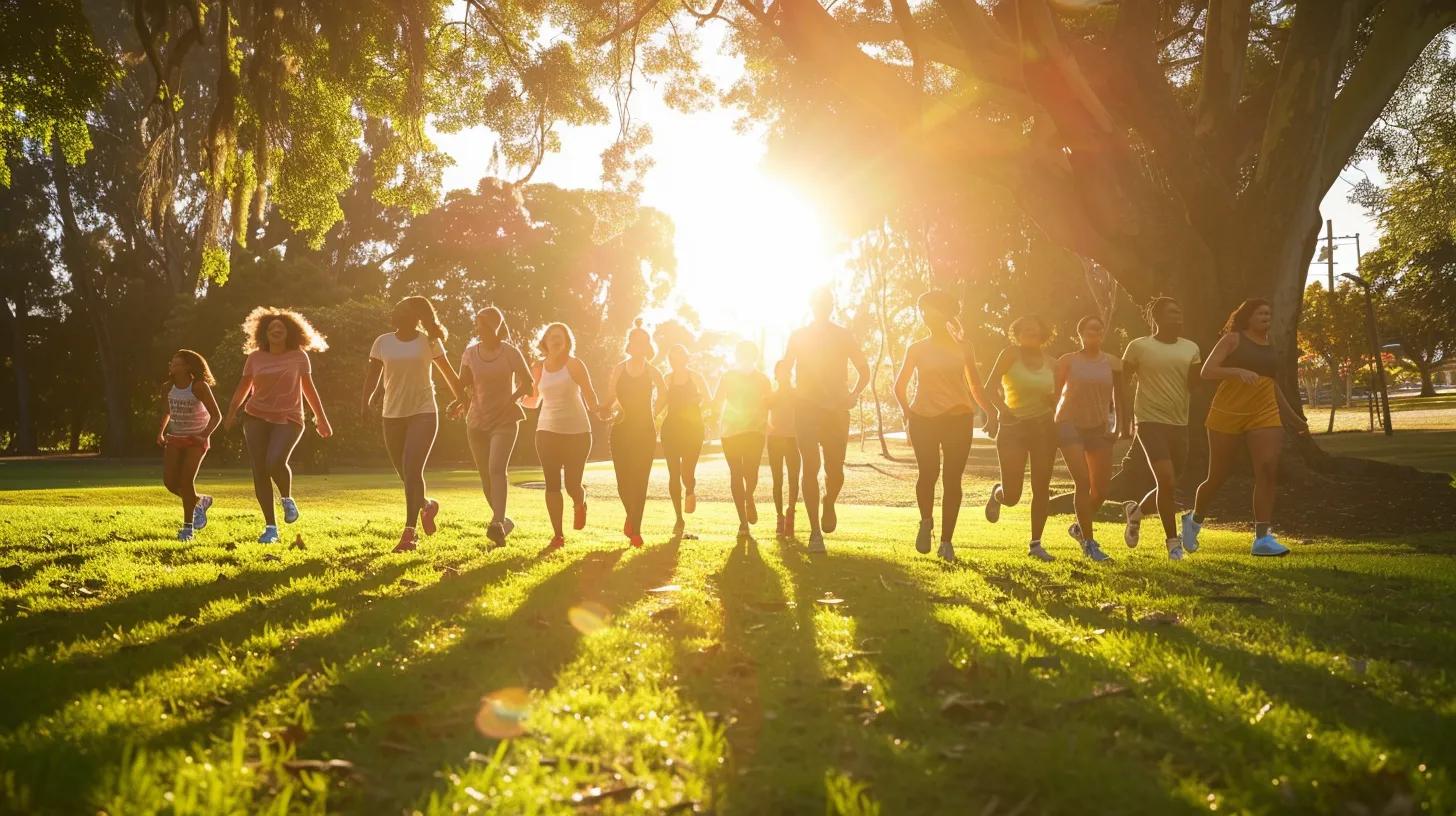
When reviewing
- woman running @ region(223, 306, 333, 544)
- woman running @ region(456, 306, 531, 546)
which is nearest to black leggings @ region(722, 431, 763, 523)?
woman running @ region(456, 306, 531, 546)

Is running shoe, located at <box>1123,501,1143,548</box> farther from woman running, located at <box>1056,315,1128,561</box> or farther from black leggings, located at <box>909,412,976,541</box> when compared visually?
black leggings, located at <box>909,412,976,541</box>

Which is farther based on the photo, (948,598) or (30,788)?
(948,598)

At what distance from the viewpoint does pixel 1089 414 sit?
8.28 metres

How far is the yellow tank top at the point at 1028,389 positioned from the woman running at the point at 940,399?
489mm

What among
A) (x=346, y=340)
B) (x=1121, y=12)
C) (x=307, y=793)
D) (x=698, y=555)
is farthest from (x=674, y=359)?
(x=346, y=340)

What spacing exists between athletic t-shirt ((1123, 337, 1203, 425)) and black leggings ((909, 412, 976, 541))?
1806mm

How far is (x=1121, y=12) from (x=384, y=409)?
12728 mm

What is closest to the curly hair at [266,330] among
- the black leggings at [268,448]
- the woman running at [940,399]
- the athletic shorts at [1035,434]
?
the black leggings at [268,448]

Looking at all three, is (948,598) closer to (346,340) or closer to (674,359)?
(674,359)

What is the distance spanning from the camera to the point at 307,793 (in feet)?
8.61

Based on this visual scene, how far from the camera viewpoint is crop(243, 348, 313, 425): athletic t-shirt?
849cm

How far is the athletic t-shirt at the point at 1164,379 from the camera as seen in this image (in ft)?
27.3

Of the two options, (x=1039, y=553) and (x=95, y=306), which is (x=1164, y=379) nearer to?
(x=1039, y=553)

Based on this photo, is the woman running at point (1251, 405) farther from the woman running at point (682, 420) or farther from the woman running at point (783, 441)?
the woman running at point (682, 420)
